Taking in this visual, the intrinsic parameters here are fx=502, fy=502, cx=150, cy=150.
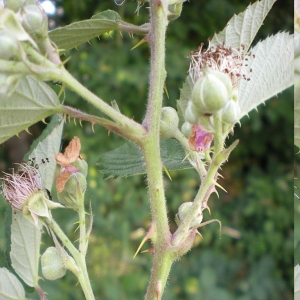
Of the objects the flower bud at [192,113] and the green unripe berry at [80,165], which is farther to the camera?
the green unripe berry at [80,165]

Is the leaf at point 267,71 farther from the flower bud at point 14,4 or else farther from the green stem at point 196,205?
the flower bud at point 14,4

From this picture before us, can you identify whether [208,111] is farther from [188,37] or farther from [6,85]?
[188,37]

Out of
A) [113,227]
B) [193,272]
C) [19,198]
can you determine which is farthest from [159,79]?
[193,272]

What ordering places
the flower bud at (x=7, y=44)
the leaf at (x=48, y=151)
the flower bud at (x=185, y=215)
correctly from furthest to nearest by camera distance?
the leaf at (x=48, y=151) → the flower bud at (x=185, y=215) → the flower bud at (x=7, y=44)

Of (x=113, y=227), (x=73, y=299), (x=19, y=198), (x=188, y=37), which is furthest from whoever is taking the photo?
(x=188, y=37)

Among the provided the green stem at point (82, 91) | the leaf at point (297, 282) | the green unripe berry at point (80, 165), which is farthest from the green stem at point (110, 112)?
the leaf at point (297, 282)

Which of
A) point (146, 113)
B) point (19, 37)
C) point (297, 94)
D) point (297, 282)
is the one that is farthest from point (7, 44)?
point (297, 282)

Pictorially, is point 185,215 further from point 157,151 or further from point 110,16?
point 110,16
